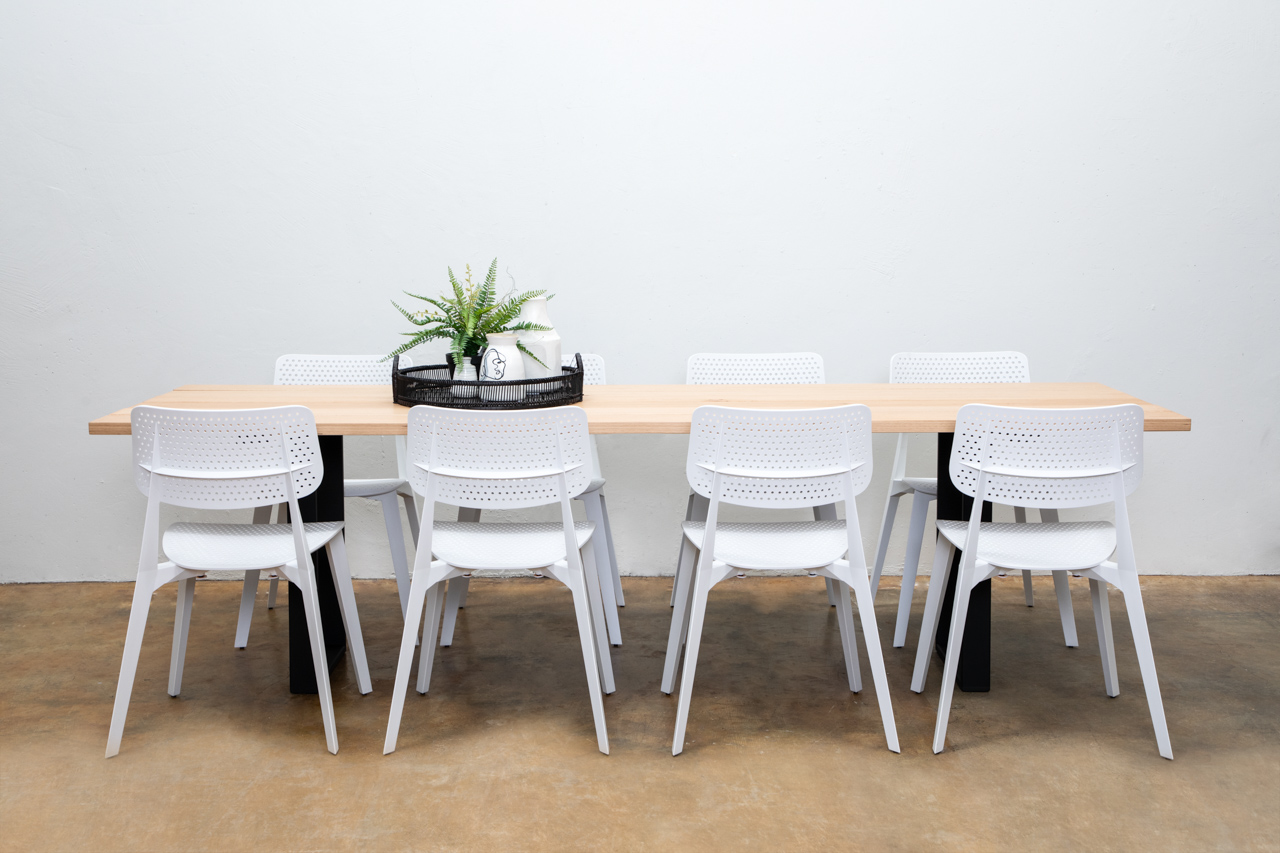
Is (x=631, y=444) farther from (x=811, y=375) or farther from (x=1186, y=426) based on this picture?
(x=1186, y=426)

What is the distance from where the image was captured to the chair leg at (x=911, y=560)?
282 cm

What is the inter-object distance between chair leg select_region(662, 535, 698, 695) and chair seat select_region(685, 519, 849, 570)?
67mm

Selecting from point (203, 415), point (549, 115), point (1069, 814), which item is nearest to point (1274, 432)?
point (1069, 814)

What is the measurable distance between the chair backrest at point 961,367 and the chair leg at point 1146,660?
1161mm

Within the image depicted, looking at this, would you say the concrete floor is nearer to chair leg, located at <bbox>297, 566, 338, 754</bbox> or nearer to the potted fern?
chair leg, located at <bbox>297, 566, 338, 754</bbox>

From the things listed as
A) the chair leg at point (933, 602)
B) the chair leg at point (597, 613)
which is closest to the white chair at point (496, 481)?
the chair leg at point (597, 613)

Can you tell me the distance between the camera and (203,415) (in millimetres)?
2078

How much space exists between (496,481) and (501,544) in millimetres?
262

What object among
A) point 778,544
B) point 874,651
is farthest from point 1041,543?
point 778,544

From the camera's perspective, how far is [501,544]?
2328mm

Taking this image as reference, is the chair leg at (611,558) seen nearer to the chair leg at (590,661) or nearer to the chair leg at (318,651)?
the chair leg at (590,661)

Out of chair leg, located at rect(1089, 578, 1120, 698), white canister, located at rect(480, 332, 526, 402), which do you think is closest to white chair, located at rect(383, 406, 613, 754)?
white canister, located at rect(480, 332, 526, 402)

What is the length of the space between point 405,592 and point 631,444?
3.77 feet

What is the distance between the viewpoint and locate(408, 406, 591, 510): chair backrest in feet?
6.84
